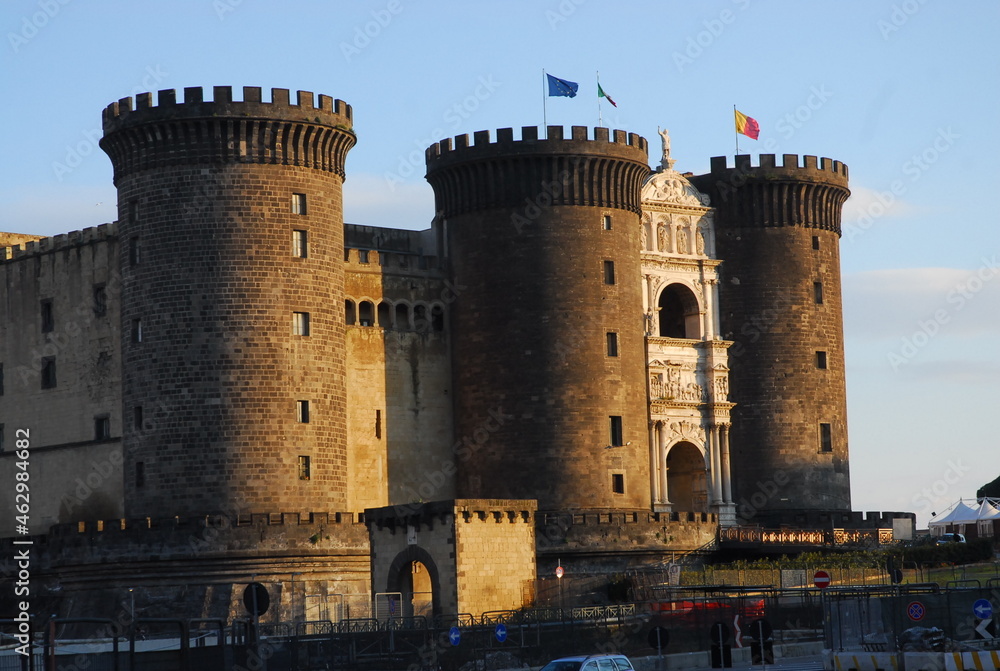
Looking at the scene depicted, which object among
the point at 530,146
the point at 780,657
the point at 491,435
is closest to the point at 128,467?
the point at 491,435

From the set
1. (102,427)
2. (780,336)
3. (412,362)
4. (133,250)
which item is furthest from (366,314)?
(780,336)

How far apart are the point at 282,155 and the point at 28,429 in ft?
55.9

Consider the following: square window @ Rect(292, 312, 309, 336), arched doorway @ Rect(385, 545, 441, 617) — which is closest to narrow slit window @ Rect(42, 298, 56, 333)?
square window @ Rect(292, 312, 309, 336)

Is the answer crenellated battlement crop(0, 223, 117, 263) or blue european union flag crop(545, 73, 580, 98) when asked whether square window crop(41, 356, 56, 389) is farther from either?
blue european union flag crop(545, 73, 580, 98)

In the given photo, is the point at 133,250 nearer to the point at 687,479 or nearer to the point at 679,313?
the point at 679,313

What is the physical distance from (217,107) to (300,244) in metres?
5.87

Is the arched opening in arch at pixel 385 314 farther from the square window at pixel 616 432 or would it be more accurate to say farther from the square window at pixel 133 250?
the square window at pixel 133 250

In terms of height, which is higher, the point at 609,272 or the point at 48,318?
the point at 609,272

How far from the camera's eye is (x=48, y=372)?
78188mm

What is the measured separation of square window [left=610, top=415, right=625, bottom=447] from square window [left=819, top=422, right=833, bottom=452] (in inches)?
494

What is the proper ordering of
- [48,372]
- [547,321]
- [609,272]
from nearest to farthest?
[547,321]
[48,372]
[609,272]

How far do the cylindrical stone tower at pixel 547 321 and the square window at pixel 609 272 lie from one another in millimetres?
41

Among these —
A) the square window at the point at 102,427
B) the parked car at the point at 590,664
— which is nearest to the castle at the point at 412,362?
the square window at the point at 102,427

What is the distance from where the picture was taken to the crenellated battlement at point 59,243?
76.0m
